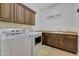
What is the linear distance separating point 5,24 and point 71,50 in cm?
255

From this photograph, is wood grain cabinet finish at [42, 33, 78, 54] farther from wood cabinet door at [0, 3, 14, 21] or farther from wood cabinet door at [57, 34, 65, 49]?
wood cabinet door at [0, 3, 14, 21]

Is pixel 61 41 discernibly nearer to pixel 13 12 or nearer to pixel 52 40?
pixel 52 40

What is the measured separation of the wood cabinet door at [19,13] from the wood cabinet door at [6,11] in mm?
200

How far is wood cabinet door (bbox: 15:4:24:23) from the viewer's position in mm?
2744

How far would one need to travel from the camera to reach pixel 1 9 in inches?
83.0

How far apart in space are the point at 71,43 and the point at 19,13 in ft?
7.27

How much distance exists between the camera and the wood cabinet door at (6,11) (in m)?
2.14

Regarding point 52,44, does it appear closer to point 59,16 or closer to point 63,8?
point 59,16

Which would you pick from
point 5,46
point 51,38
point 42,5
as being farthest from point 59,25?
point 5,46

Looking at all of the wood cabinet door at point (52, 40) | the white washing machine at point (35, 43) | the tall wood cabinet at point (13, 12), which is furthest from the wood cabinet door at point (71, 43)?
the tall wood cabinet at point (13, 12)

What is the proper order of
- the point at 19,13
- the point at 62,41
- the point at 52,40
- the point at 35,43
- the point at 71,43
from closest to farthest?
the point at 19,13, the point at 35,43, the point at 71,43, the point at 62,41, the point at 52,40

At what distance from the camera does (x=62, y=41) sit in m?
4.18

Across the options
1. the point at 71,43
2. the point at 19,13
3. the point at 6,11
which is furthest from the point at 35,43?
the point at 71,43

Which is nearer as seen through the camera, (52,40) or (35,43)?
(35,43)
